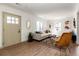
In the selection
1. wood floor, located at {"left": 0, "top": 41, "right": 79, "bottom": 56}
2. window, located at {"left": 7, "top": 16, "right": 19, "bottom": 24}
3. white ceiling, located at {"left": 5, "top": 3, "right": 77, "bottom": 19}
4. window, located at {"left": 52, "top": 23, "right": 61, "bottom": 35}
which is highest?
white ceiling, located at {"left": 5, "top": 3, "right": 77, "bottom": 19}

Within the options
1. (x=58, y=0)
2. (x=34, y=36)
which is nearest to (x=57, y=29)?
(x=34, y=36)

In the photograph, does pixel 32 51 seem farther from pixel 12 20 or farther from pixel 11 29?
pixel 12 20

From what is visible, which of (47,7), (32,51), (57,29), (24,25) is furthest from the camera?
Answer: (57,29)

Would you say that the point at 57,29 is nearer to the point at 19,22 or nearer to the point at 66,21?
the point at 66,21

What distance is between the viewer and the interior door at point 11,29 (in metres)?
4.94

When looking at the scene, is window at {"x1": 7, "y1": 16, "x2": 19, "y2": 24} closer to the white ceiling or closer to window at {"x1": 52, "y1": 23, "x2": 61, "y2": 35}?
the white ceiling

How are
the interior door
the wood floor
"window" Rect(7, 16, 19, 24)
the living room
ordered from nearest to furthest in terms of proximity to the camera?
1. the wood floor
2. the living room
3. the interior door
4. "window" Rect(7, 16, 19, 24)

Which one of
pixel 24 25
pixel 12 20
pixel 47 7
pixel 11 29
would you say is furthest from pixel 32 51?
pixel 24 25

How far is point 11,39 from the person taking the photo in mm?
5379

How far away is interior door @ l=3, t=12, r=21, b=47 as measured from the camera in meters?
4.94

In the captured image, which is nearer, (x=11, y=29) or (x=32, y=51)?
(x=32, y=51)

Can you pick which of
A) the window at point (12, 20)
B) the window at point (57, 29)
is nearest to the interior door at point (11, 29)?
the window at point (12, 20)

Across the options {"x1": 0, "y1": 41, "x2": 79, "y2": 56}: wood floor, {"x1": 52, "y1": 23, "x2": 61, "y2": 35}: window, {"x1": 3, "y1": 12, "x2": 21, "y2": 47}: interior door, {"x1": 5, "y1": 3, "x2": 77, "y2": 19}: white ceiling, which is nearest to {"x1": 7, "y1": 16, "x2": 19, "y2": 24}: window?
{"x1": 3, "y1": 12, "x2": 21, "y2": 47}: interior door

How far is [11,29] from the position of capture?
5367 mm
